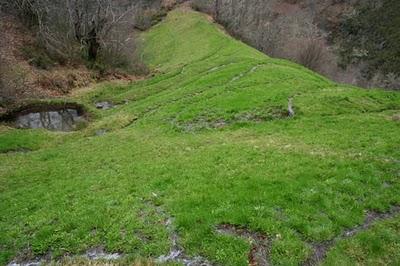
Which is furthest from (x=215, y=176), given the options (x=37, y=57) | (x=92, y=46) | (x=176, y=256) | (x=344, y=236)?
(x=92, y=46)

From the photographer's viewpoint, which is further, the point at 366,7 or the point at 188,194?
the point at 366,7

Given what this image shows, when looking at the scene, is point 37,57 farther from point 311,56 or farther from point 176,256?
point 311,56

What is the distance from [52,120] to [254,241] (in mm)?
31537

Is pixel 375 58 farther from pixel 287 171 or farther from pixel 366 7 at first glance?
pixel 287 171

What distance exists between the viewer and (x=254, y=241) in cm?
1644

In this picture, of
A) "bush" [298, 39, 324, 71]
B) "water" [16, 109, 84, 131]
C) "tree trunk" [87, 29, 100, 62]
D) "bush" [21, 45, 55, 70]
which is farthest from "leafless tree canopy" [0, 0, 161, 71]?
"bush" [298, 39, 324, 71]

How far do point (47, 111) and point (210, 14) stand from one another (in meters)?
69.0

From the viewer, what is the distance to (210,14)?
342ft

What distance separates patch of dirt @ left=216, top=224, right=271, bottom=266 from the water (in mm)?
27120

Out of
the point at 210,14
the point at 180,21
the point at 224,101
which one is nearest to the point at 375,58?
the point at 210,14

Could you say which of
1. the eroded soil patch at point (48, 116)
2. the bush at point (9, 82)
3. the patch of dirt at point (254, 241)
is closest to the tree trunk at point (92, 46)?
the bush at point (9, 82)

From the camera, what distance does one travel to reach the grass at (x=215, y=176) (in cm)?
1725

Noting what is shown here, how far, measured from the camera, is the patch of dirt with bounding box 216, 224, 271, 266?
614 inches

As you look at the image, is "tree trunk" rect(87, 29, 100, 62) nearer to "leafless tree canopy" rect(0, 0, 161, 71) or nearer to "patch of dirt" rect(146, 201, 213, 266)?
"leafless tree canopy" rect(0, 0, 161, 71)
